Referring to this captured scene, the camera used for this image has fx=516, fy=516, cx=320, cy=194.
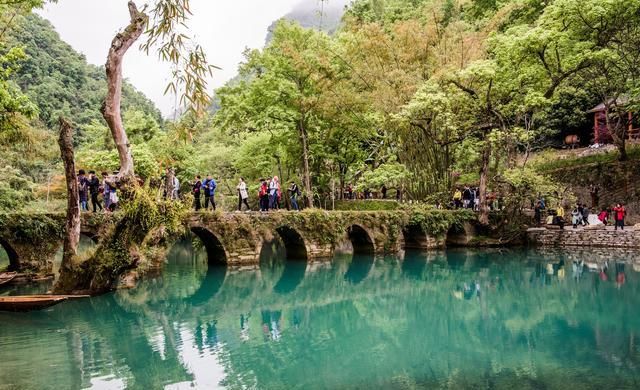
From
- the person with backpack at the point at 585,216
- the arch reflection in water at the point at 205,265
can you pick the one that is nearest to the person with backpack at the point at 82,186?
the arch reflection in water at the point at 205,265

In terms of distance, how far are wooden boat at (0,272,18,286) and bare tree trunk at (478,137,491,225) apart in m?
19.6

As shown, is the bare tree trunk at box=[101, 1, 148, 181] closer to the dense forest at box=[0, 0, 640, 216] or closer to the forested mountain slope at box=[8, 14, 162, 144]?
the dense forest at box=[0, 0, 640, 216]

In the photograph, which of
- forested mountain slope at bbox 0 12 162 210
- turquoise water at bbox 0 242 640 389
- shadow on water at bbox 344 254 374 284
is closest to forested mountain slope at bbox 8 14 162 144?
forested mountain slope at bbox 0 12 162 210

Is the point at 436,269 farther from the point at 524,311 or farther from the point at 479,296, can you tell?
the point at 524,311

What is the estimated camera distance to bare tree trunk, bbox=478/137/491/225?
24.7 metres

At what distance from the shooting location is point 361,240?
83.3 ft

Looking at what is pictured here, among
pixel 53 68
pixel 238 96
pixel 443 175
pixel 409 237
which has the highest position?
pixel 53 68

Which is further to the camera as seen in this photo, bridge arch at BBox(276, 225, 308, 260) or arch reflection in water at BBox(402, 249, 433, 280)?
bridge arch at BBox(276, 225, 308, 260)

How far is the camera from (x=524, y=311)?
1298 cm

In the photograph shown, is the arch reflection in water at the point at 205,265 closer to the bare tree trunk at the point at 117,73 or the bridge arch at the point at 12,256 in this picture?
the bridge arch at the point at 12,256

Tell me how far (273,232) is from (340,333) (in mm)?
10026

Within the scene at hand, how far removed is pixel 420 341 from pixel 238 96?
18.2 m

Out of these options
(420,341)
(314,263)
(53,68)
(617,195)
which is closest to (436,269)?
(314,263)

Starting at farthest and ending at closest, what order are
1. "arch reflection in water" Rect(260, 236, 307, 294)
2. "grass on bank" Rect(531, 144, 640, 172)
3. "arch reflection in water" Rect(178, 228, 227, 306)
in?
"grass on bank" Rect(531, 144, 640, 172)
"arch reflection in water" Rect(260, 236, 307, 294)
"arch reflection in water" Rect(178, 228, 227, 306)
